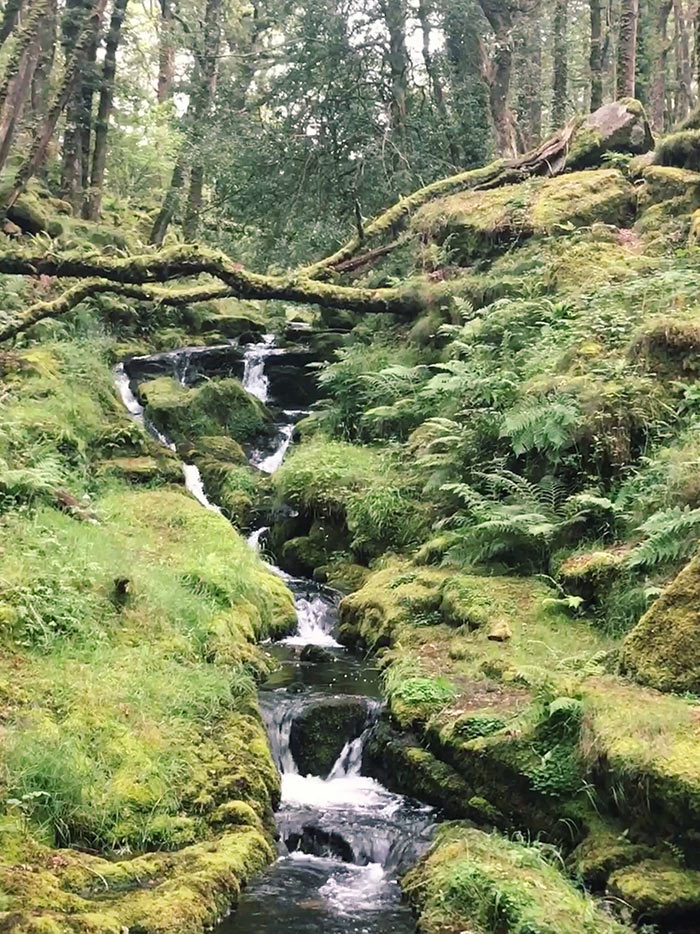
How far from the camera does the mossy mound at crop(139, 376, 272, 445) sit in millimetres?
15234

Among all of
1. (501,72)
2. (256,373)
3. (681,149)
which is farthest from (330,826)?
(501,72)

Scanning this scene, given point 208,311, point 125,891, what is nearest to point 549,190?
point 208,311

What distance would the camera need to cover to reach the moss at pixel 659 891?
15.1ft

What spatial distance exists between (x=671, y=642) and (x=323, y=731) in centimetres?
291

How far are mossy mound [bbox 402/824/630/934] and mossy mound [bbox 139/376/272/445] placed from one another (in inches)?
412

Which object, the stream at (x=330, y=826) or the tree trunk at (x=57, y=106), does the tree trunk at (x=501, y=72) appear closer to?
the tree trunk at (x=57, y=106)

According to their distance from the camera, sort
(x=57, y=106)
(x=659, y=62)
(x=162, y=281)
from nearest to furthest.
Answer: (x=57, y=106), (x=162, y=281), (x=659, y=62)

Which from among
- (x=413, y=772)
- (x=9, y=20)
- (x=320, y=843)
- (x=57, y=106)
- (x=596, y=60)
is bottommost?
(x=320, y=843)

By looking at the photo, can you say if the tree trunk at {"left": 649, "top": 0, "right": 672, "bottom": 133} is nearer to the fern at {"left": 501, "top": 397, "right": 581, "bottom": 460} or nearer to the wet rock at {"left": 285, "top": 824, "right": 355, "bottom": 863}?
the fern at {"left": 501, "top": 397, "right": 581, "bottom": 460}

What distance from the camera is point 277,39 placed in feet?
123

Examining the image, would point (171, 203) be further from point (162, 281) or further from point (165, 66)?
point (162, 281)

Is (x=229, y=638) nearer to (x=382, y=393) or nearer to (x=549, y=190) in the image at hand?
(x=382, y=393)

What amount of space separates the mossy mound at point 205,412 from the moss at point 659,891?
11.2m

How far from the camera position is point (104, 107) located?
2152 centimetres
